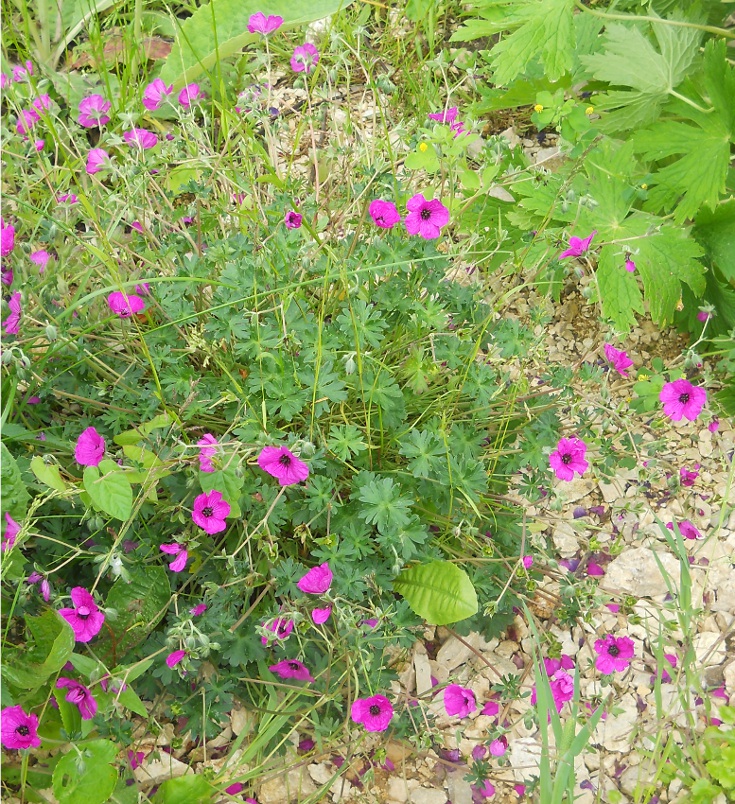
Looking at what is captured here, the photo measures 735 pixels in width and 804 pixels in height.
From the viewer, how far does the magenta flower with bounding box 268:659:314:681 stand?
152 centimetres

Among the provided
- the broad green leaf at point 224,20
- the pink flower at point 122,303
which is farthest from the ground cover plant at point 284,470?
the broad green leaf at point 224,20

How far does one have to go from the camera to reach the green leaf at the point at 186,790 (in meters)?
1.39

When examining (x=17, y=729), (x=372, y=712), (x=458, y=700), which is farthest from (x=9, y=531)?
(x=458, y=700)

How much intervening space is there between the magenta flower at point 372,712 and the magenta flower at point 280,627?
0.56ft

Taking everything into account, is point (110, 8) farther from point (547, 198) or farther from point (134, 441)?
point (134, 441)

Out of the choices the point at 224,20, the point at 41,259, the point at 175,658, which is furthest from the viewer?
the point at 224,20

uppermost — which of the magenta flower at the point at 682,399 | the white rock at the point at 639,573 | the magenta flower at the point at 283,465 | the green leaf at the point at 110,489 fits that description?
the green leaf at the point at 110,489

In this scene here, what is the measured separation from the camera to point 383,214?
158cm

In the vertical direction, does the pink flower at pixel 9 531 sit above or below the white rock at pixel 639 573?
above

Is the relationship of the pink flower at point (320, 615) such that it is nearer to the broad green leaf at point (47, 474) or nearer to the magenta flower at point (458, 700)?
the magenta flower at point (458, 700)

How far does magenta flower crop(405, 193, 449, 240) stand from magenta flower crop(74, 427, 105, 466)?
698 millimetres

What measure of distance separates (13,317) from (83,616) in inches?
23.2

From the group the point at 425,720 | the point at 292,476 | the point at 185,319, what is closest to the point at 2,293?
the point at 185,319

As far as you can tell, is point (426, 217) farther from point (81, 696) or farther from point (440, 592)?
point (81, 696)
